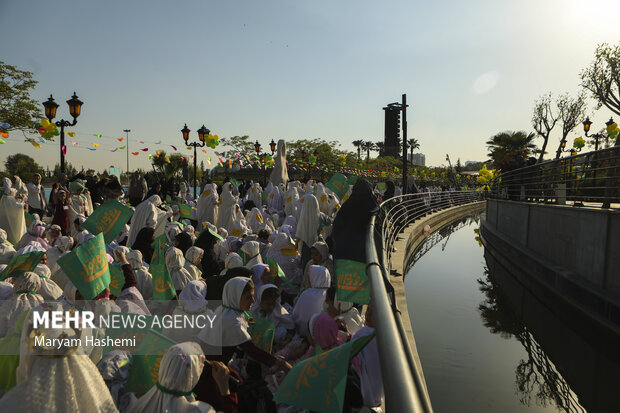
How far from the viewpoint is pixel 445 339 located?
7.88 m

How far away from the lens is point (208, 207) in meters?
10.7

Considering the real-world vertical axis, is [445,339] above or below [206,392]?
below

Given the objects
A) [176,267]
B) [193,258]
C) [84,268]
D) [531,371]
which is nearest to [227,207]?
[193,258]

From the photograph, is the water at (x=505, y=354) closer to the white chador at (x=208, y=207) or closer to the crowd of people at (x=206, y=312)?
the crowd of people at (x=206, y=312)

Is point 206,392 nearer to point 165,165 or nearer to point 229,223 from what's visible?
point 229,223

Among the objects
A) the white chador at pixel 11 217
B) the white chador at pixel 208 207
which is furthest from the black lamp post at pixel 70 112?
the white chador at pixel 208 207

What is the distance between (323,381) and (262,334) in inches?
80.3

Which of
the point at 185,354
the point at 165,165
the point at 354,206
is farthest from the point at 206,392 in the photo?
the point at 165,165

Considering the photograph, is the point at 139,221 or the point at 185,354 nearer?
the point at 185,354

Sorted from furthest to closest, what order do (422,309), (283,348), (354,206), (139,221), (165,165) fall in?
(165,165), (422,309), (139,221), (354,206), (283,348)

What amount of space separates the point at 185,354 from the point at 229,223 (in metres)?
8.71

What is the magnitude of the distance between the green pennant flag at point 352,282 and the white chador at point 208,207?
296 inches

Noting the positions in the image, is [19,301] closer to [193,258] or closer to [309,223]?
[193,258]

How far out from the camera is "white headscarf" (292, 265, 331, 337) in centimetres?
434
